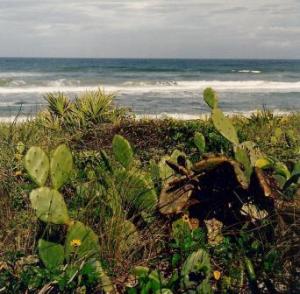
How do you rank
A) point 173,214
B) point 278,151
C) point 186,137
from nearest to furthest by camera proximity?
point 173,214, point 278,151, point 186,137

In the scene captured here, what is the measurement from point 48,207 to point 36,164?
0.35 m

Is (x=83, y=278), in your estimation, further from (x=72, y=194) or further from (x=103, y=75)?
(x=103, y=75)

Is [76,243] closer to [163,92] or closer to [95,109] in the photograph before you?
[95,109]

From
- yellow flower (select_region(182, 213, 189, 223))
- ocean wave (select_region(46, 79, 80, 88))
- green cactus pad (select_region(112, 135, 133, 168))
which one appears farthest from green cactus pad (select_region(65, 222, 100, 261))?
ocean wave (select_region(46, 79, 80, 88))

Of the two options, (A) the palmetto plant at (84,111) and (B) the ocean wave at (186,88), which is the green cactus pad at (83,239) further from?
(B) the ocean wave at (186,88)

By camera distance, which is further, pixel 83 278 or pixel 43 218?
pixel 43 218

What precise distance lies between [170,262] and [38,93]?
25.0 meters

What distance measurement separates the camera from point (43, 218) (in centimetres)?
287

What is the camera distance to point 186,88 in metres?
31.0

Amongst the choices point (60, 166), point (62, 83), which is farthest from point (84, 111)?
point (62, 83)

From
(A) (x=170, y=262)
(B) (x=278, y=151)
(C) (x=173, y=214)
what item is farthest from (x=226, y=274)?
(B) (x=278, y=151)

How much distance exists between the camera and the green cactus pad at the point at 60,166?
3.12 m

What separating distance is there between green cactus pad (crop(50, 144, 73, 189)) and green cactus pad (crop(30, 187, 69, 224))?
0.22 m

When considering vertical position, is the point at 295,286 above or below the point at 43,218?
below
